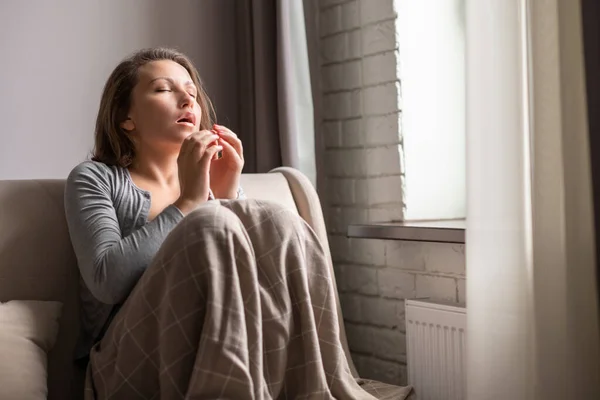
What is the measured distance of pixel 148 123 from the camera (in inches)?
77.2

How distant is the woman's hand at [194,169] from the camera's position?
179cm

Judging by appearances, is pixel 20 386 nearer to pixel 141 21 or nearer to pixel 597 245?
pixel 597 245

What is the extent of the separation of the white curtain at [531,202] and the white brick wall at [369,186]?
0.52 m

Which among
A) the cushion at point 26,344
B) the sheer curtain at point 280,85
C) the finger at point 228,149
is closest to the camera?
the cushion at point 26,344

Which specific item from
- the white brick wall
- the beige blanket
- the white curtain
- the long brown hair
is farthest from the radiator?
the long brown hair

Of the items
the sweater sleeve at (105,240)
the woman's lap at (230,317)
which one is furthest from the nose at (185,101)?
the woman's lap at (230,317)

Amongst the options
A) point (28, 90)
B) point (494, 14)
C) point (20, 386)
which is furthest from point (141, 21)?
point (20, 386)

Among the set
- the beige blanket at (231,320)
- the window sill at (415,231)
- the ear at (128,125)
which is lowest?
the beige blanket at (231,320)

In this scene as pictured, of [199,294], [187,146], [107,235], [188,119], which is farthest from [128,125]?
[199,294]

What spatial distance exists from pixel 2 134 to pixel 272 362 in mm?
1278

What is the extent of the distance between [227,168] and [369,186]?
0.72 m

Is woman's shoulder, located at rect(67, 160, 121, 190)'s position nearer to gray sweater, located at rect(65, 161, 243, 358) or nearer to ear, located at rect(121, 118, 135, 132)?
gray sweater, located at rect(65, 161, 243, 358)

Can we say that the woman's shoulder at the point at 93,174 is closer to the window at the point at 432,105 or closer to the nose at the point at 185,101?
→ the nose at the point at 185,101

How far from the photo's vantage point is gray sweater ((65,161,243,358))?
1.67m
